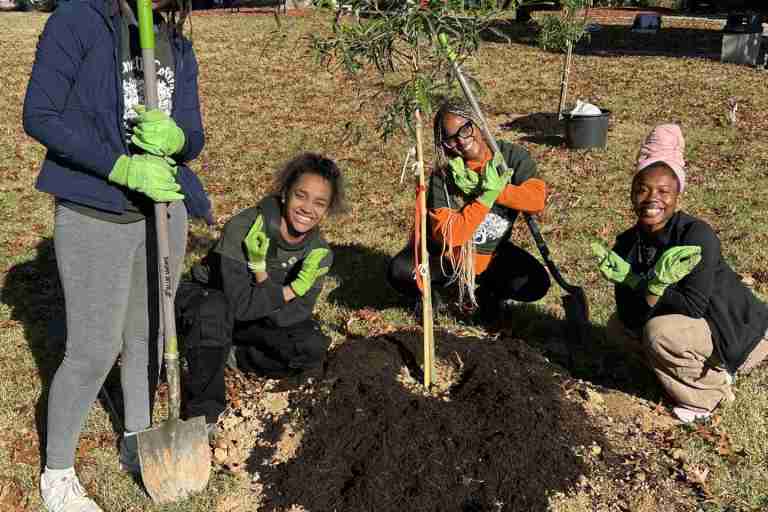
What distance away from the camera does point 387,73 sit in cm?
310

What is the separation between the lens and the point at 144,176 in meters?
2.56

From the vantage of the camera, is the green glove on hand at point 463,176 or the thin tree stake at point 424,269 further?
the green glove on hand at point 463,176

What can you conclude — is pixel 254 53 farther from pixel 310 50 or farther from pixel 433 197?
pixel 310 50

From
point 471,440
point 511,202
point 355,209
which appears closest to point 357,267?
point 355,209

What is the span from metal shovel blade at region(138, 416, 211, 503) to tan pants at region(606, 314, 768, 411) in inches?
85.6

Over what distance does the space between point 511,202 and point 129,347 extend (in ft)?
7.03

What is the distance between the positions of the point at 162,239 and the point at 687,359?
99.3 inches

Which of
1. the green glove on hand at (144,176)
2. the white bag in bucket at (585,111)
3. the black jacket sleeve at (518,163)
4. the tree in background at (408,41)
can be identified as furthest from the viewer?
the white bag in bucket at (585,111)

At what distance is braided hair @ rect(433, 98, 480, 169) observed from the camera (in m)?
3.70

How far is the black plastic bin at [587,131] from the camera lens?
27.6 ft

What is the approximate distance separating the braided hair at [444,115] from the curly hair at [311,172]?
582mm

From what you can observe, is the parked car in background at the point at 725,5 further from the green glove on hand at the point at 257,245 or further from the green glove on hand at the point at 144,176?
the green glove on hand at the point at 144,176

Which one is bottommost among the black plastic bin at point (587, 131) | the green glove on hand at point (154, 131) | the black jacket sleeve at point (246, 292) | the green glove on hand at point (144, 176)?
the black plastic bin at point (587, 131)

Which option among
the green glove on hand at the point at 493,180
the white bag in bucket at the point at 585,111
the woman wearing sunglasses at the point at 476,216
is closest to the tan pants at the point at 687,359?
the woman wearing sunglasses at the point at 476,216
